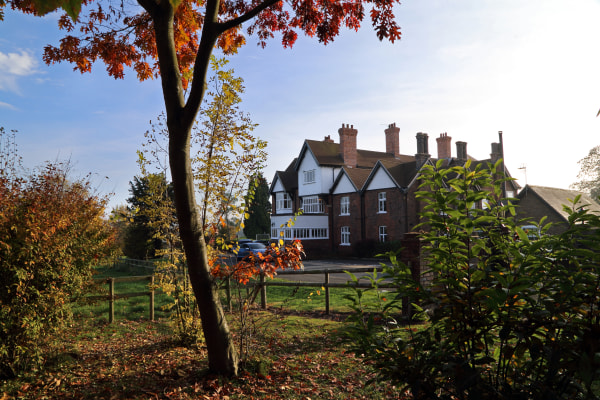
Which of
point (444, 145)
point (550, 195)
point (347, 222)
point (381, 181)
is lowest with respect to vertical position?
point (347, 222)

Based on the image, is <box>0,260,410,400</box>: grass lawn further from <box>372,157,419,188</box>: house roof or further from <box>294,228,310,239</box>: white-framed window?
<box>294,228,310,239</box>: white-framed window

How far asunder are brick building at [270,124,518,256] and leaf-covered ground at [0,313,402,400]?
29840 millimetres

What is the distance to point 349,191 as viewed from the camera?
42.6 m

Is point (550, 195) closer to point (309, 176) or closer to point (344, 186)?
point (344, 186)

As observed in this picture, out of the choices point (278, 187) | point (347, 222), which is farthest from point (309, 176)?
point (347, 222)

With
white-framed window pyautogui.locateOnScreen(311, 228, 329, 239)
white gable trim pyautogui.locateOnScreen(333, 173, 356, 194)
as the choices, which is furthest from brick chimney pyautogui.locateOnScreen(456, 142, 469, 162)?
white-framed window pyautogui.locateOnScreen(311, 228, 329, 239)

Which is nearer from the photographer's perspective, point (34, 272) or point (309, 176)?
point (34, 272)

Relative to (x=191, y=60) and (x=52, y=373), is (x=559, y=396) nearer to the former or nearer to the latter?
(x=52, y=373)

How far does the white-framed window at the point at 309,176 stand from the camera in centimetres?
4544

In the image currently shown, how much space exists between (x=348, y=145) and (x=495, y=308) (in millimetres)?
44051

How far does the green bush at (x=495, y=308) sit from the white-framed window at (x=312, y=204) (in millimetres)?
42710

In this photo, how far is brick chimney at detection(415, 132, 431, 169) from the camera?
3747 cm

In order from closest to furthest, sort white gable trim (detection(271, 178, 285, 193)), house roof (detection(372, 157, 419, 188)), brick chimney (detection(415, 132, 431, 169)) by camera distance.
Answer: house roof (detection(372, 157, 419, 188)), brick chimney (detection(415, 132, 431, 169)), white gable trim (detection(271, 178, 285, 193))

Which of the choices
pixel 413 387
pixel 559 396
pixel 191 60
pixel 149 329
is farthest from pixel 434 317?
pixel 149 329
